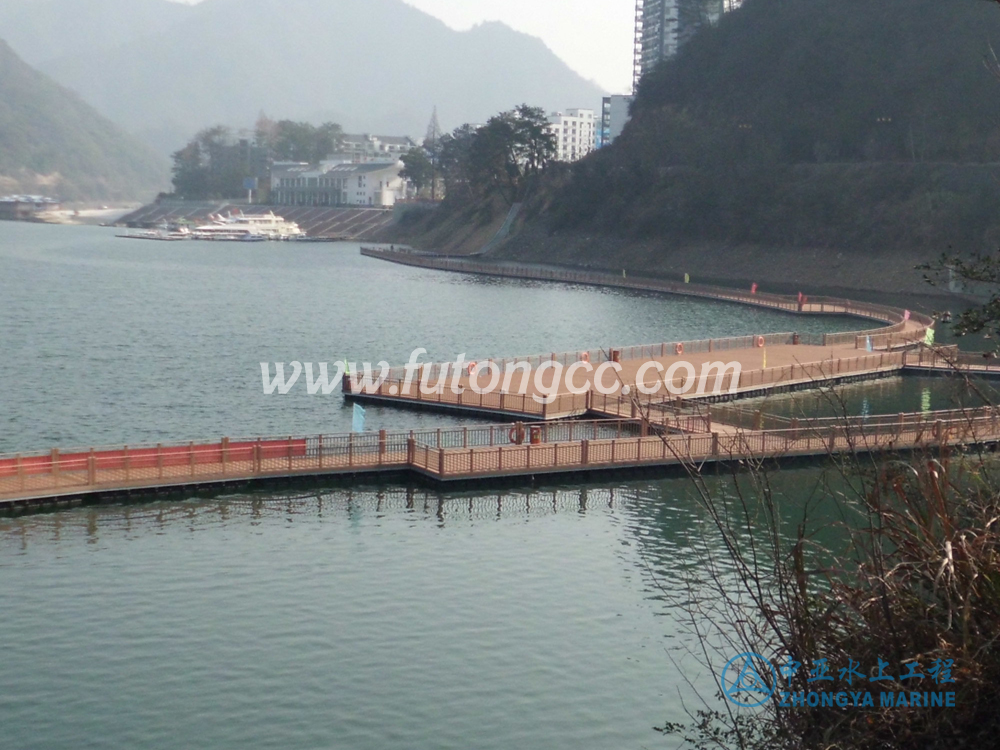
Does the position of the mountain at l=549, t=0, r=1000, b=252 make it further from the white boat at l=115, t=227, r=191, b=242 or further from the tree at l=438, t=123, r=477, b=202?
the white boat at l=115, t=227, r=191, b=242

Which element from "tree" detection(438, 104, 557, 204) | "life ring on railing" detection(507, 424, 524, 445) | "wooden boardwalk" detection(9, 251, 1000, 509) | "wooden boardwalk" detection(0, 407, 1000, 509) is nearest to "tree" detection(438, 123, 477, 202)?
"tree" detection(438, 104, 557, 204)

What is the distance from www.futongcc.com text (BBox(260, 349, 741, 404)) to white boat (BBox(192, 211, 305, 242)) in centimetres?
14192

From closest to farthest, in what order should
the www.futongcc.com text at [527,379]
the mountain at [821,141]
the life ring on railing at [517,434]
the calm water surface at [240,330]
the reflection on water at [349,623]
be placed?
the reflection on water at [349,623], the life ring on railing at [517,434], the calm water surface at [240,330], the www.futongcc.com text at [527,379], the mountain at [821,141]

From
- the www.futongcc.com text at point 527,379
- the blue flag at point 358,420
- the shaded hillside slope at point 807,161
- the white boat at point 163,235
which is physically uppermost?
the shaded hillside slope at point 807,161

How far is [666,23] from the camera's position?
17912cm

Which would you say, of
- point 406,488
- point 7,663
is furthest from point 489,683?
point 406,488

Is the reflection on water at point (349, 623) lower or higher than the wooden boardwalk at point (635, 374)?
lower

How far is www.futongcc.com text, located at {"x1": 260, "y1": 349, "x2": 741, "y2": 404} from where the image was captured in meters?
39.8

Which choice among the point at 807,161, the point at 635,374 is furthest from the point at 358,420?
the point at 807,161

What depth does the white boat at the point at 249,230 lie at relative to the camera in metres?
185

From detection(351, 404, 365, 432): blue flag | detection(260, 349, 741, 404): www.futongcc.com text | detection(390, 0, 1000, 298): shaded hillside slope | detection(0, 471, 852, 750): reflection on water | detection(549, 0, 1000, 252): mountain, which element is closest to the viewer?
detection(0, 471, 852, 750): reflection on water

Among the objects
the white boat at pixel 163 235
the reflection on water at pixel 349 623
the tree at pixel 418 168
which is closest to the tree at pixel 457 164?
the tree at pixel 418 168

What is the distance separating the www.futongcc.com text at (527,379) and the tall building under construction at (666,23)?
116m

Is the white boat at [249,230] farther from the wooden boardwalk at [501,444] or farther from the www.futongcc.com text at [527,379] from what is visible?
the wooden boardwalk at [501,444]
